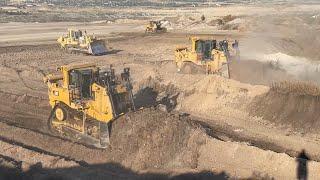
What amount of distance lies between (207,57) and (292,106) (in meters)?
6.91

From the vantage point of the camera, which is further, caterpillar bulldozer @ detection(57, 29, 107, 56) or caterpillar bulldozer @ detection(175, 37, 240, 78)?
caterpillar bulldozer @ detection(57, 29, 107, 56)

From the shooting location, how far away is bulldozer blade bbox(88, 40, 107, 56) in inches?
1493

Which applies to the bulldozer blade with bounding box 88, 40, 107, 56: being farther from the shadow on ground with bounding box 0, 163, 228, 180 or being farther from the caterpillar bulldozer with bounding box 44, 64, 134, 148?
the shadow on ground with bounding box 0, 163, 228, 180

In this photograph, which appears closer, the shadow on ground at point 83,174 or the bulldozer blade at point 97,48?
the shadow on ground at point 83,174

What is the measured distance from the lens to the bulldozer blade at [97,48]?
37916 millimetres

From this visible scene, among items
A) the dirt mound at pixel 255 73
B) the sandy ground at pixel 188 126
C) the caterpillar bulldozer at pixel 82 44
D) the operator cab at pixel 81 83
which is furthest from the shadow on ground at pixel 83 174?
the caterpillar bulldozer at pixel 82 44

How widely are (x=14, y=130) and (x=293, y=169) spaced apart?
9375mm

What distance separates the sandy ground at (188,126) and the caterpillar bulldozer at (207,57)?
63cm

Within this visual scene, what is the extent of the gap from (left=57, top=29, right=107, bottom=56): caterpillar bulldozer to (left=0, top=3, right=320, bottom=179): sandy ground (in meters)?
4.50

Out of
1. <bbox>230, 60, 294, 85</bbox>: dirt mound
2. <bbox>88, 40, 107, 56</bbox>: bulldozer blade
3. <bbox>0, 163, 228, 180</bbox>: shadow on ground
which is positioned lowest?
<bbox>0, 163, 228, 180</bbox>: shadow on ground

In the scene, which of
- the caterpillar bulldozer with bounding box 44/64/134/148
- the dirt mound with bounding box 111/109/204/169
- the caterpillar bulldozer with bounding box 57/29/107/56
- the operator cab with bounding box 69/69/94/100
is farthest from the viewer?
the caterpillar bulldozer with bounding box 57/29/107/56

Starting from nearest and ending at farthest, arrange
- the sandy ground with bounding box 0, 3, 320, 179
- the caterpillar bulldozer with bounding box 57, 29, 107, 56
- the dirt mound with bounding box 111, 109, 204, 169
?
1. the sandy ground with bounding box 0, 3, 320, 179
2. the dirt mound with bounding box 111, 109, 204, 169
3. the caterpillar bulldozer with bounding box 57, 29, 107, 56

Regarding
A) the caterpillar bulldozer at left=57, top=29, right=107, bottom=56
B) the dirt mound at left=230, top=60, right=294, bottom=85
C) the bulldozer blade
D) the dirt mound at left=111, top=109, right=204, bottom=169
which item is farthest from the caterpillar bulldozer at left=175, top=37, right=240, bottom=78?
the caterpillar bulldozer at left=57, top=29, right=107, bottom=56

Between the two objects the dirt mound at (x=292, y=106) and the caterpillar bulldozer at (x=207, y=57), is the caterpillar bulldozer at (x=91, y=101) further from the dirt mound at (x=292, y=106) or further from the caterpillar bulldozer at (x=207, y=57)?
the caterpillar bulldozer at (x=207, y=57)
